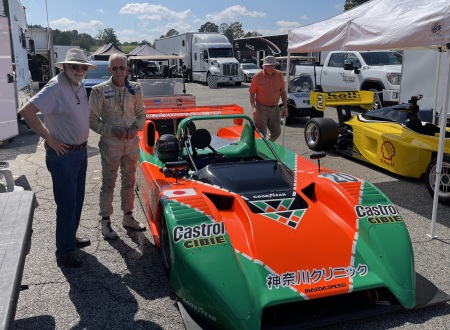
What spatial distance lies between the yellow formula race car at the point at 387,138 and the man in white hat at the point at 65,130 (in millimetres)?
4244

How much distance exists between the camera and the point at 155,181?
410cm

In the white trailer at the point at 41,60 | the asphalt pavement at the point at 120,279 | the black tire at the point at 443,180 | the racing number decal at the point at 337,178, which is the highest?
the white trailer at the point at 41,60

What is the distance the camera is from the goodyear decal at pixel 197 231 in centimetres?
315

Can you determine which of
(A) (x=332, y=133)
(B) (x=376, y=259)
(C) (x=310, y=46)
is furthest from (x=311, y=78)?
(B) (x=376, y=259)

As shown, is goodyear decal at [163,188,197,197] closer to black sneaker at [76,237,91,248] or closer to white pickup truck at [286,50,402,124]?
black sneaker at [76,237,91,248]

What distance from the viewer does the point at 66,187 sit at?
374 cm

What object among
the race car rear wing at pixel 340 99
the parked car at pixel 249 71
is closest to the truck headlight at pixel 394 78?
the race car rear wing at pixel 340 99

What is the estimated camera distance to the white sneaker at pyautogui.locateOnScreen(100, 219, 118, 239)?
14.9ft

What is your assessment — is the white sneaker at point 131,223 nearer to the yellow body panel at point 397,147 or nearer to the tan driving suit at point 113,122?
the tan driving suit at point 113,122

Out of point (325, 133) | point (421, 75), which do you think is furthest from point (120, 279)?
point (421, 75)

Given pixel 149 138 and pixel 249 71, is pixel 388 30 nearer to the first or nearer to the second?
pixel 149 138

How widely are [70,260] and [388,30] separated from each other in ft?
13.7

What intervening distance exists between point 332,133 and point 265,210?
4.73m

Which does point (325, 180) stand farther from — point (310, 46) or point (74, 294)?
point (310, 46)
